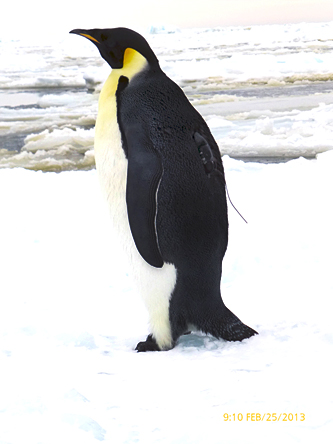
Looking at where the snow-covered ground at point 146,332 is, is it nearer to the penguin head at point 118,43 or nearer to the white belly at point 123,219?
the white belly at point 123,219

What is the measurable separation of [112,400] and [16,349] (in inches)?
19.5

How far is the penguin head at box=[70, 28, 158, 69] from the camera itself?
4.78 feet

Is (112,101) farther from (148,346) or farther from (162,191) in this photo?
(148,346)

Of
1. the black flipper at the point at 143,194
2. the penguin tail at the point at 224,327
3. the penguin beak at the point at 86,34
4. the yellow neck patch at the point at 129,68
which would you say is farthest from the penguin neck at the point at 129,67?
the penguin tail at the point at 224,327

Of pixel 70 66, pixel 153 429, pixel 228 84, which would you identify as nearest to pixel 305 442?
pixel 153 429

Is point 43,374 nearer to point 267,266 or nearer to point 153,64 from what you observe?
point 153,64

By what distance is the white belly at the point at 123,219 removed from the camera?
1.44 meters

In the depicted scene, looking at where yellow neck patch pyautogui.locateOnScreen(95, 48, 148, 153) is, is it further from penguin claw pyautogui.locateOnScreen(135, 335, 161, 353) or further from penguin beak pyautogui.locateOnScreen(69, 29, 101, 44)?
penguin claw pyautogui.locateOnScreen(135, 335, 161, 353)

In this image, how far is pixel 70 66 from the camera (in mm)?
15133

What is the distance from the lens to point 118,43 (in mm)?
1465

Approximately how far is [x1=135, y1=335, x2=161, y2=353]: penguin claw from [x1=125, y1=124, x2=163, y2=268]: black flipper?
0.30m

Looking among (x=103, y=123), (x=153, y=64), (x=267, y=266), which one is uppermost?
(x=153, y=64)

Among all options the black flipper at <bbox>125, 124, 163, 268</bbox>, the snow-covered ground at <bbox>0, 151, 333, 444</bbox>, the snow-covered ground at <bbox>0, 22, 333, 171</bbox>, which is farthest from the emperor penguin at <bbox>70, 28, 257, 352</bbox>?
the snow-covered ground at <bbox>0, 22, 333, 171</bbox>

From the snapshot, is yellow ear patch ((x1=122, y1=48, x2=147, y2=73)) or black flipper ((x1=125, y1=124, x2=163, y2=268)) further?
yellow ear patch ((x1=122, y1=48, x2=147, y2=73))
